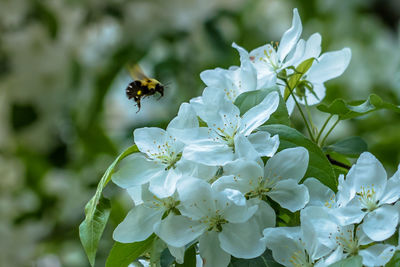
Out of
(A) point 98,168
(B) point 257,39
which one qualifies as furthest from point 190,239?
(B) point 257,39

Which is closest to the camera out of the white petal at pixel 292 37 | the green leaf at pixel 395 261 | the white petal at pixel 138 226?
the green leaf at pixel 395 261

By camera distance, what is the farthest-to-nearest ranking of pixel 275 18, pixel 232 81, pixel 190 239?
pixel 275 18 < pixel 232 81 < pixel 190 239

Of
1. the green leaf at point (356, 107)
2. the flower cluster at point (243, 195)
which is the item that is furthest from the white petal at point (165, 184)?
the green leaf at point (356, 107)

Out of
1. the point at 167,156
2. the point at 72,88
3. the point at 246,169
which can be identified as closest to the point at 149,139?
the point at 167,156

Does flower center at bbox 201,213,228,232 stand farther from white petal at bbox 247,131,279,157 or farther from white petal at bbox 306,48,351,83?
white petal at bbox 306,48,351,83

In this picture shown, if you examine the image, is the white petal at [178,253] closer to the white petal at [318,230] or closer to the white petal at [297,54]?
the white petal at [318,230]

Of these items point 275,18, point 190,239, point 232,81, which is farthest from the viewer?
point 275,18

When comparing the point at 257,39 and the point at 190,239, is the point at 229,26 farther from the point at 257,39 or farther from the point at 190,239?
the point at 190,239
